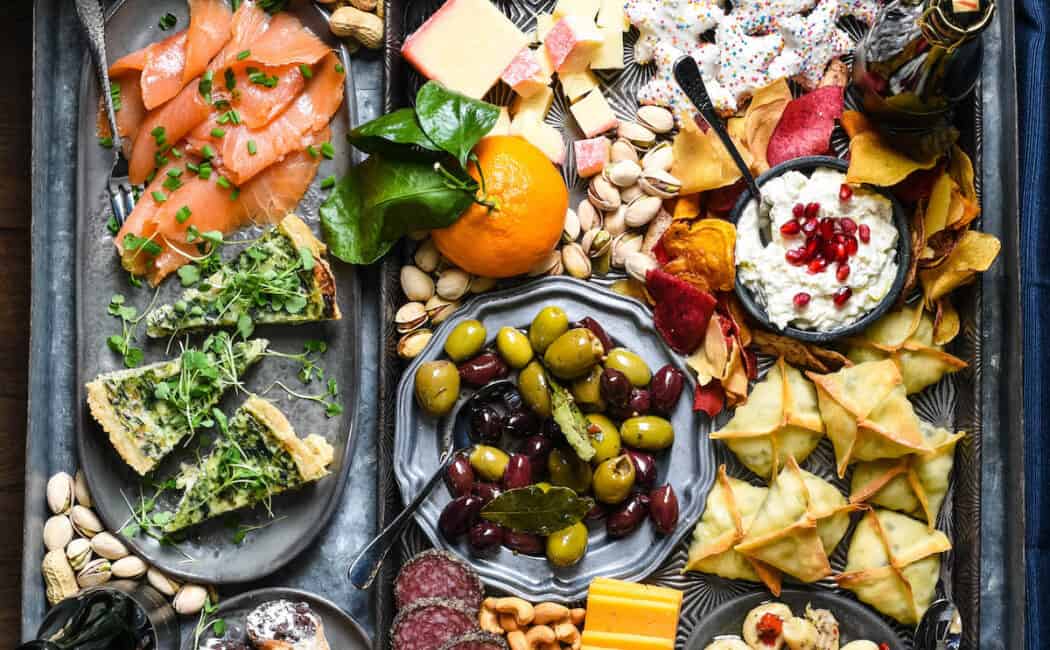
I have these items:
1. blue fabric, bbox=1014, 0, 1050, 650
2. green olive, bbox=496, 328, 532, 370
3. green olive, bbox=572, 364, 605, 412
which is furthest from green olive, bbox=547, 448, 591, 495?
blue fabric, bbox=1014, 0, 1050, 650

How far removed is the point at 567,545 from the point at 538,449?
0.73ft

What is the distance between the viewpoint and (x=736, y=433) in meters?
2.11

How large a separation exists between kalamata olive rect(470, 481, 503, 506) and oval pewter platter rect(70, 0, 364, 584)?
1.01 ft

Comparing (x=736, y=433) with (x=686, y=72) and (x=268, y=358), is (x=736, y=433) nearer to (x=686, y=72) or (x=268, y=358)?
(x=686, y=72)

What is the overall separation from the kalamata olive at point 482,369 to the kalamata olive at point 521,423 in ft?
0.32

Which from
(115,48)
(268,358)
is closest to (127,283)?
(268,358)

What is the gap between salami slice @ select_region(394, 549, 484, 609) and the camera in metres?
2.08

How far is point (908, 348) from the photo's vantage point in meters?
2.11

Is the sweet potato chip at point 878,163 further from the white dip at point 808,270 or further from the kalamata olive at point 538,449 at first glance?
the kalamata olive at point 538,449

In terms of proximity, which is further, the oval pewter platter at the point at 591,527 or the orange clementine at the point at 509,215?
the oval pewter platter at the point at 591,527

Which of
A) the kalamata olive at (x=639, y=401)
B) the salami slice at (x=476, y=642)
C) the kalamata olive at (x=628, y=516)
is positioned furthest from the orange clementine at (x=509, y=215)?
the salami slice at (x=476, y=642)

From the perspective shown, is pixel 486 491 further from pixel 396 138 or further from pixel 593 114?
pixel 593 114

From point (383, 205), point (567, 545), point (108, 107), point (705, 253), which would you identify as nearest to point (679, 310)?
point (705, 253)

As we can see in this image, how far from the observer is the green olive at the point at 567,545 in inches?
81.6
